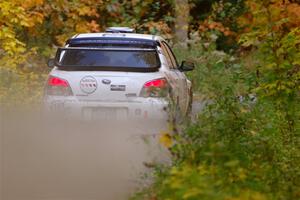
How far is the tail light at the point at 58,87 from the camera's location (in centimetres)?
1066

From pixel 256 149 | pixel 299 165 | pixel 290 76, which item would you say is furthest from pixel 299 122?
pixel 256 149

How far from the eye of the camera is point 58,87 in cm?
1073

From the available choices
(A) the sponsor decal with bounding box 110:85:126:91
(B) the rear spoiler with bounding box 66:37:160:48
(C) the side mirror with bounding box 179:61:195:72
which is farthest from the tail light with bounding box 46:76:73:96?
(C) the side mirror with bounding box 179:61:195:72

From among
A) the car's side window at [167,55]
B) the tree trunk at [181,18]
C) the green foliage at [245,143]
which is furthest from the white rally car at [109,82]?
the tree trunk at [181,18]

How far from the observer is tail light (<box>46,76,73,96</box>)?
1066 centimetres

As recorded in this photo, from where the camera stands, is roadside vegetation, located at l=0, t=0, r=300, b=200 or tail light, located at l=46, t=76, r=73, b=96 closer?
roadside vegetation, located at l=0, t=0, r=300, b=200

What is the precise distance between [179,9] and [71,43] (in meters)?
16.9

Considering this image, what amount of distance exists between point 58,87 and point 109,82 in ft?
2.51

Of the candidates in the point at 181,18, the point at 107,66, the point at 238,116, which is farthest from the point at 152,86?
the point at 181,18

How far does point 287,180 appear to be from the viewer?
759 centimetres

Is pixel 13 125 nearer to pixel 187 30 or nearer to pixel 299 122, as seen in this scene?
pixel 299 122

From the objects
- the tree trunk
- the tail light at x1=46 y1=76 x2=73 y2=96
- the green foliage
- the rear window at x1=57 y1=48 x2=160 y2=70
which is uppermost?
the tree trunk

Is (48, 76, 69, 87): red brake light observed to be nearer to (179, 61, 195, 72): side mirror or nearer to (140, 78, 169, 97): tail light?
(140, 78, 169, 97): tail light

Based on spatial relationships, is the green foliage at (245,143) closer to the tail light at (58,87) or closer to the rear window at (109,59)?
the rear window at (109,59)
